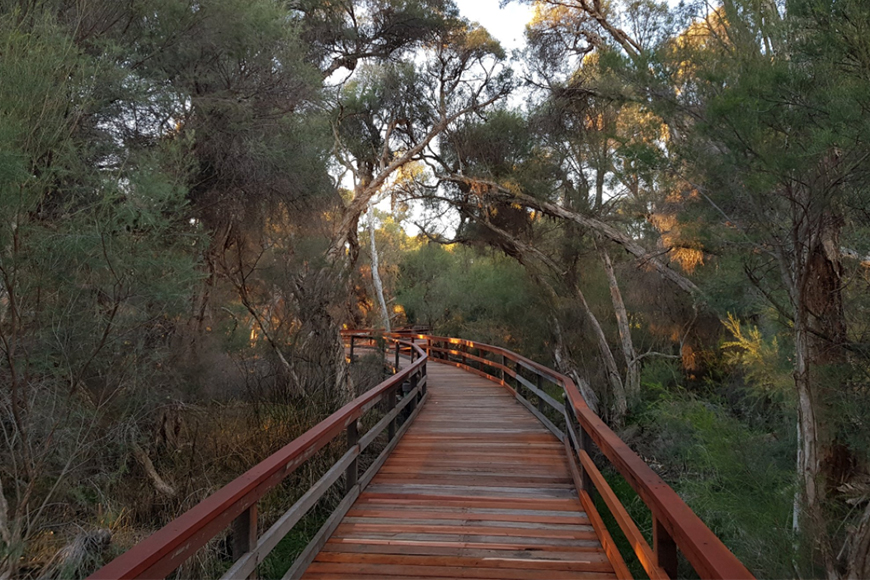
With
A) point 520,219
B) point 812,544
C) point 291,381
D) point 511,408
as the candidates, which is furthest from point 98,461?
point 520,219

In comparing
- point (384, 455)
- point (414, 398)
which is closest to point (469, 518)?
point (384, 455)

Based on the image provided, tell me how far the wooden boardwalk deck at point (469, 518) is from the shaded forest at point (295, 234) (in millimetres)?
1818

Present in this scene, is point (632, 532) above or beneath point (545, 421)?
above

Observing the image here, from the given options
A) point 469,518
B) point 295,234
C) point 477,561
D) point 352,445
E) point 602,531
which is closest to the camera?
point 477,561

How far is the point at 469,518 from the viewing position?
3.80 metres

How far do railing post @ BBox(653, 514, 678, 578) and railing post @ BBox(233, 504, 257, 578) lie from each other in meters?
1.68

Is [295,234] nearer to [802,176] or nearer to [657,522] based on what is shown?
[802,176]

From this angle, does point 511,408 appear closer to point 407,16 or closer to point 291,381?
point 291,381

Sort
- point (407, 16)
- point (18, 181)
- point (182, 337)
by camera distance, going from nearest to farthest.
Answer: point (18, 181), point (182, 337), point (407, 16)

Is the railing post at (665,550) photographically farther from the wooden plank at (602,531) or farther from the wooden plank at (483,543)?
the wooden plank at (483,543)

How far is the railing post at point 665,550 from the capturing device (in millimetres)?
2145

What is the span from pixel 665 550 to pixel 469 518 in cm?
186

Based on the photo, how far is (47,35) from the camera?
15.4 feet

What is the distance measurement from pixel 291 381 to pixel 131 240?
149 inches
